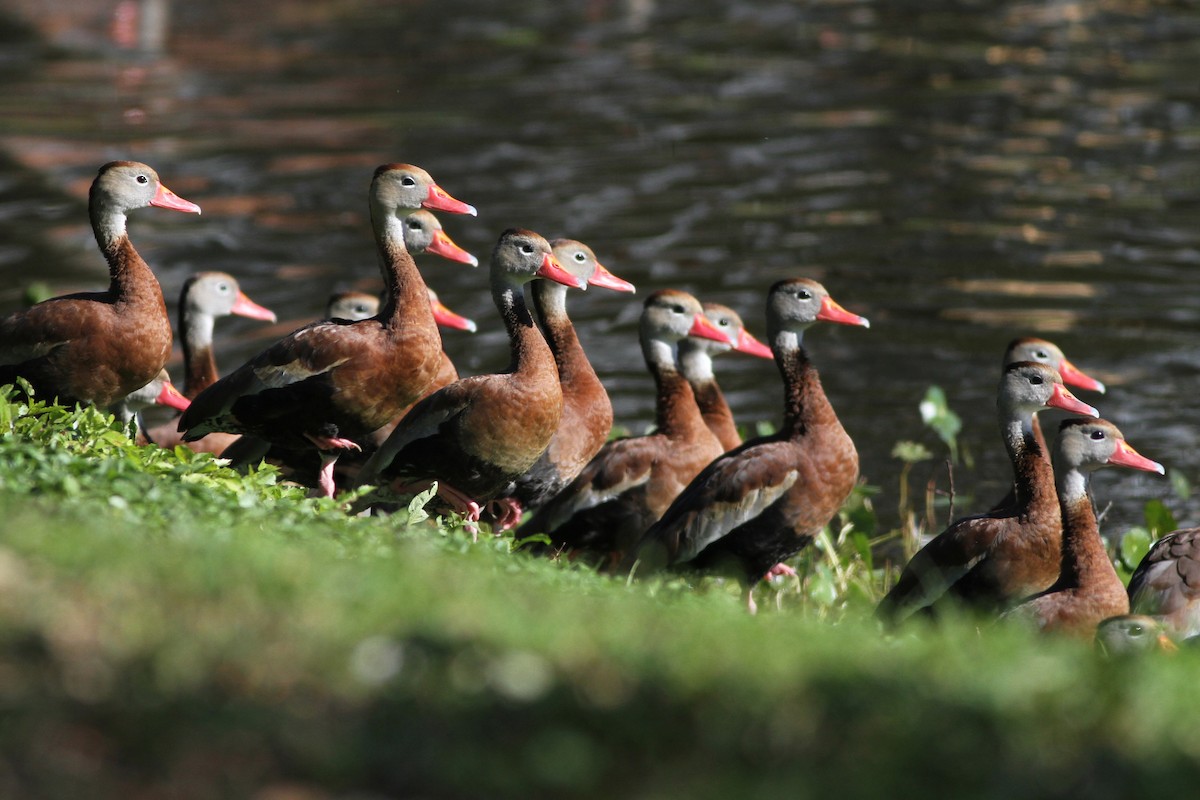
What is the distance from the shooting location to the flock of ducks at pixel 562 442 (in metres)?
7.91

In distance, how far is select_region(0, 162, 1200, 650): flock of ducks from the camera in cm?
791

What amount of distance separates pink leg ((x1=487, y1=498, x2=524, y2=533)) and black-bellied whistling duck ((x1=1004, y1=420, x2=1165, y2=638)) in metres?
2.70

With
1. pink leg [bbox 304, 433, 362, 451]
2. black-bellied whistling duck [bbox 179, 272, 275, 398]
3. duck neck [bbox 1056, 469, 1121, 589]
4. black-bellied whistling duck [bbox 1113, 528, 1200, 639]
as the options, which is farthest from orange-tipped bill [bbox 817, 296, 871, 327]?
black-bellied whistling duck [bbox 179, 272, 275, 398]

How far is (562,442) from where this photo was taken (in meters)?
9.02

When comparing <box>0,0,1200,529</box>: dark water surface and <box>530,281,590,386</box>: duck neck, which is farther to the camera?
<box>0,0,1200,529</box>: dark water surface

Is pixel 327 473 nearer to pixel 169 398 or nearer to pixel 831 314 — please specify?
pixel 169 398

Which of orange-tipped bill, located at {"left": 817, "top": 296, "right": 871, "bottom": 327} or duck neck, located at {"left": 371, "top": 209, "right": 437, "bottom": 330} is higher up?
duck neck, located at {"left": 371, "top": 209, "right": 437, "bottom": 330}

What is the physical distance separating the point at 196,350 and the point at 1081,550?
19.9ft

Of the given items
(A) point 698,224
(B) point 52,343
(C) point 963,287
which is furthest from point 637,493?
(A) point 698,224

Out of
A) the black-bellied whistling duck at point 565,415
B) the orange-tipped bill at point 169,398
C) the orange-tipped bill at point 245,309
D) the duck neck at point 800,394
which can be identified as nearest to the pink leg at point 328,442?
the black-bellied whistling duck at point 565,415

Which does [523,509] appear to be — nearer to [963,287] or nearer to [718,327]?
[718,327]

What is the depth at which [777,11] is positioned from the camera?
27.6 meters

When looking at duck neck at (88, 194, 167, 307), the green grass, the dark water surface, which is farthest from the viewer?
the dark water surface

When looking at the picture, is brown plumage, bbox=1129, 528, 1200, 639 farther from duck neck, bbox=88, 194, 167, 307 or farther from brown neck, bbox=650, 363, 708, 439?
duck neck, bbox=88, 194, 167, 307
